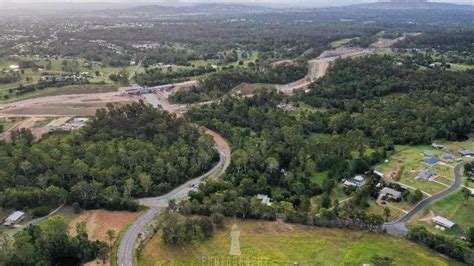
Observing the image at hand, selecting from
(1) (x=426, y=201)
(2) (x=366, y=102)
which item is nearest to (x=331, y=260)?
(1) (x=426, y=201)

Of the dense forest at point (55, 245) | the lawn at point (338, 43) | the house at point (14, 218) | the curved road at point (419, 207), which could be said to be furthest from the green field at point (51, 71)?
the curved road at point (419, 207)

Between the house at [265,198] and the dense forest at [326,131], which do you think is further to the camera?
the house at [265,198]

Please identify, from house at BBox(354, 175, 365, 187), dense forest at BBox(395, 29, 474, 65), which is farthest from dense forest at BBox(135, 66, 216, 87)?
dense forest at BBox(395, 29, 474, 65)

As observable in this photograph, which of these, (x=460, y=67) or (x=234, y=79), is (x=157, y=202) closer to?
(x=234, y=79)

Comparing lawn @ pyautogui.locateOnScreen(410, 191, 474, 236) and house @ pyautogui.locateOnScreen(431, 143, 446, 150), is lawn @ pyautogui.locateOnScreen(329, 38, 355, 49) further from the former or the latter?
lawn @ pyautogui.locateOnScreen(410, 191, 474, 236)

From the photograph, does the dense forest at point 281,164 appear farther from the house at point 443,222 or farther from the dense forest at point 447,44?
the dense forest at point 447,44

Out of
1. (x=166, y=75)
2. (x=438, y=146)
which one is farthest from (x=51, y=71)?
(x=438, y=146)
